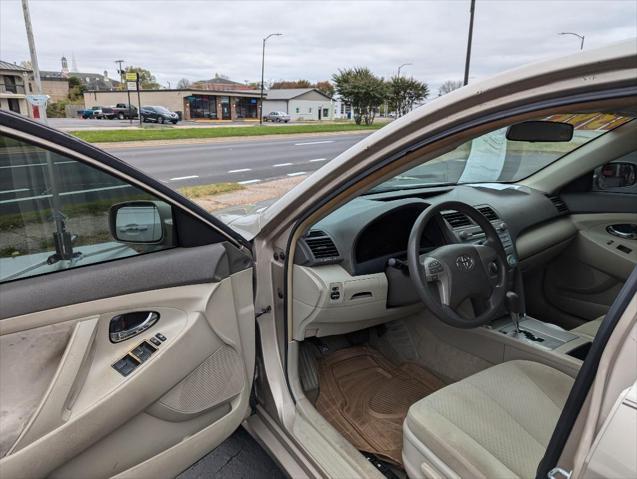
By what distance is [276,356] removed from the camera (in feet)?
6.97

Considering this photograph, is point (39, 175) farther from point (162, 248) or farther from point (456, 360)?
point (456, 360)

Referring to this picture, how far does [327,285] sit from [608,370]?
129 centimetres

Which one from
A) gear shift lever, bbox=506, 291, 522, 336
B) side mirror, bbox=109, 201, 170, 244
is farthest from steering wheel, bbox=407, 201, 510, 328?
side mirror, bbox=109, 201, 170, 244

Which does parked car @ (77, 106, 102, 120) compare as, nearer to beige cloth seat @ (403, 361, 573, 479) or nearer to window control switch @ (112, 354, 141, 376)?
window control switch @ (112, 354, 141, 376)

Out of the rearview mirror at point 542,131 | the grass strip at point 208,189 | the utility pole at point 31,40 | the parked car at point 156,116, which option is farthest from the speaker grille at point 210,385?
the parked car at point 156,116

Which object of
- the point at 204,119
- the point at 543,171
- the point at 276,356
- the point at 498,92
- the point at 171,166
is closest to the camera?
the point at 498,92

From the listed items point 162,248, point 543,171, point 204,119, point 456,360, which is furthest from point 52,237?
point 204,119

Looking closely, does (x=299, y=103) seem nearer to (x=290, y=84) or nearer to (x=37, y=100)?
(x=290, y=84)

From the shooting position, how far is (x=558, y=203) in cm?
373

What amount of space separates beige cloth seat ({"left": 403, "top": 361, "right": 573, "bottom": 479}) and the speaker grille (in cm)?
75

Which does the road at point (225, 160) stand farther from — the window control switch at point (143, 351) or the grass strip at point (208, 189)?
the window control switch at point (143, 351)

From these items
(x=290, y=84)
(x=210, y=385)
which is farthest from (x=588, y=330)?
(x=290, y=84)

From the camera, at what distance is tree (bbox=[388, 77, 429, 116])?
44.1 metres

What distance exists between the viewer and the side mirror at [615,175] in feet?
11.5
